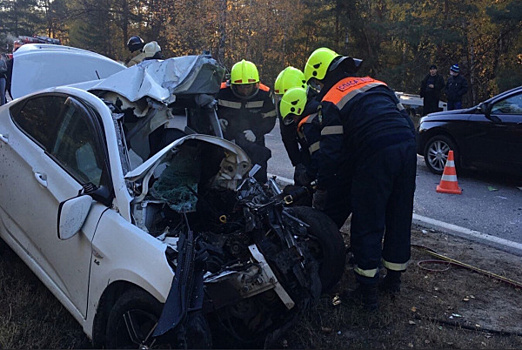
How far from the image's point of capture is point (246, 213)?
3.20 m

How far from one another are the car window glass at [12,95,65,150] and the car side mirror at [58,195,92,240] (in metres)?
0.94

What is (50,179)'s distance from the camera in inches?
139

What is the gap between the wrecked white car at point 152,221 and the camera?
8.98ft

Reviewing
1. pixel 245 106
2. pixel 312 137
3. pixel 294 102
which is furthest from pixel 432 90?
pixel 312 137

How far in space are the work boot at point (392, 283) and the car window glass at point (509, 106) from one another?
4875 mm

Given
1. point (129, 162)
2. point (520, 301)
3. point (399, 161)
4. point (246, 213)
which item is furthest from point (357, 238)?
point (129, 162)

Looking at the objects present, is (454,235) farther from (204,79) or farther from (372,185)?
(204,79)

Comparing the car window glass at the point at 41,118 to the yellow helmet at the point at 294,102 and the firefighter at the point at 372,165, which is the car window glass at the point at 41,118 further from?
the yellow helmet at the point at 294,102

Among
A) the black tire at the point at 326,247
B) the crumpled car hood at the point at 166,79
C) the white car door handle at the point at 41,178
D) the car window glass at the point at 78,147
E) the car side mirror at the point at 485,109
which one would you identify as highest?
the crumpled car hood at the point at 166,79

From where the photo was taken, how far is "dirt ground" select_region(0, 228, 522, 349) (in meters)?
3.31

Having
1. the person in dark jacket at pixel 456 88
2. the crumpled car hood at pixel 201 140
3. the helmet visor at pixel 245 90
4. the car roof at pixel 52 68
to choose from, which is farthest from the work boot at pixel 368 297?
the person in dark jacket at pixel 456 88

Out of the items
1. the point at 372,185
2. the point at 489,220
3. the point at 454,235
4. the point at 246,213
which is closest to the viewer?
the point at 246,213

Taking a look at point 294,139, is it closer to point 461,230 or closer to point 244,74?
point 244,74

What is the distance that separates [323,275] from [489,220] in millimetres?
3324
